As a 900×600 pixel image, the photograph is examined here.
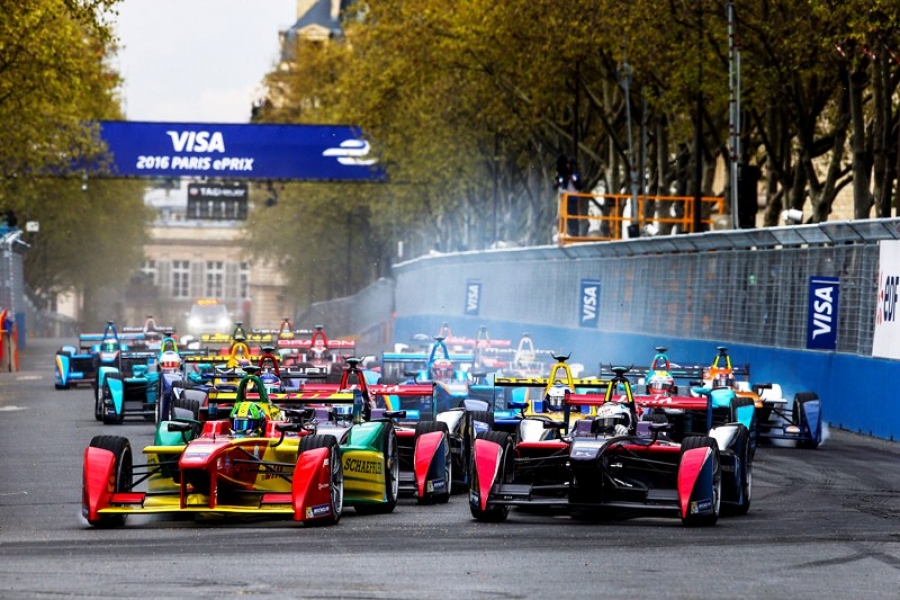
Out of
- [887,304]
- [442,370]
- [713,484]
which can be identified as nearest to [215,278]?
[442,370]

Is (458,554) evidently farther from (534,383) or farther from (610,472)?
(534,383)

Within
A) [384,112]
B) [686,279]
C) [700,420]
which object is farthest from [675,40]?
[700,420]

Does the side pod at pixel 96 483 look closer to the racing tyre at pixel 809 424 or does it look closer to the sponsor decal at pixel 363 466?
the sponsor decal at pixel 363 466

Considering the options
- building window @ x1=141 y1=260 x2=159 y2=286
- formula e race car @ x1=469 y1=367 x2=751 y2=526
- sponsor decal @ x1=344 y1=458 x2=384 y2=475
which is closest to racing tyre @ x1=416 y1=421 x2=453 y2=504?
sponsor decal @ x1=344 y1=458 x2=384 y2=475

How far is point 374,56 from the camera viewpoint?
66000mm

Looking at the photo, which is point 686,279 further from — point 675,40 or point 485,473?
point 485,473

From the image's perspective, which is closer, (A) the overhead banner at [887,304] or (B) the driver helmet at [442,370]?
(A) the overhead banner at [887,304]

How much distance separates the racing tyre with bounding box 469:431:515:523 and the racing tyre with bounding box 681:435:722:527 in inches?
51.9

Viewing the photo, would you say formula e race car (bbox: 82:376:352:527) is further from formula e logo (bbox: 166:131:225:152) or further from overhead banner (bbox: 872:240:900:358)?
formula e logo (bbox: 166:131:225:152)

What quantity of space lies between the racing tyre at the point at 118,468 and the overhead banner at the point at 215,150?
164ft

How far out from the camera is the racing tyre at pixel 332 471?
14.4m

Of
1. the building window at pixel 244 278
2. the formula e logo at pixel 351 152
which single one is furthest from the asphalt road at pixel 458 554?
the building window at pixel 244 278

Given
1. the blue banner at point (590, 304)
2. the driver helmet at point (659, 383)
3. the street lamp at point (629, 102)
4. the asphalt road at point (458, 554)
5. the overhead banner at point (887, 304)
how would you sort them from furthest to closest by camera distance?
1. the street lamp at point (629, 102)
2. the blue banner at point (590, 304)
3. the overhead banner at point (887, 304)
4. the driver helmet at point (659, 383)
5. the asphalt road at point (458, 554)

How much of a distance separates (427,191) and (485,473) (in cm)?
6403
